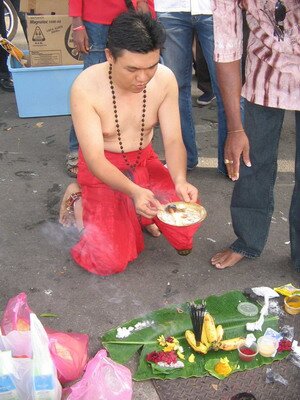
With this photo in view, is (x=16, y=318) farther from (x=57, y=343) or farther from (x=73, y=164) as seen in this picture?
(x=73, y=164)

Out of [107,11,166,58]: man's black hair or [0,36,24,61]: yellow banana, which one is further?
[0,36,24,61]: yellow banana

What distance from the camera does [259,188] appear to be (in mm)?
2484

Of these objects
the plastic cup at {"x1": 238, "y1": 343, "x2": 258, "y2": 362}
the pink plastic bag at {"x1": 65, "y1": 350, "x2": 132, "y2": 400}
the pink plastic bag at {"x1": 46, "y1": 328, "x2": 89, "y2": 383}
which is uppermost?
the pink plastic bag at {"x1": 65, "y1": 350, "x2": 132, "y2": 400}

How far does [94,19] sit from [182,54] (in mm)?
614

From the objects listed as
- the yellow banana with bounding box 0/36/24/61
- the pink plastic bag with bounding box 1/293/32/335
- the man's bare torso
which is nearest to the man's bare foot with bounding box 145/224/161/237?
the man's bare torso

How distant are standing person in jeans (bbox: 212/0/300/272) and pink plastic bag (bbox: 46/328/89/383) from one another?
100 cm

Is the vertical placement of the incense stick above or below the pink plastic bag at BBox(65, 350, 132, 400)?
below

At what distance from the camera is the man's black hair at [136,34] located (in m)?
2.15

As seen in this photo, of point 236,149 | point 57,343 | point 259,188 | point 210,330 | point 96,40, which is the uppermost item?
point 96,40

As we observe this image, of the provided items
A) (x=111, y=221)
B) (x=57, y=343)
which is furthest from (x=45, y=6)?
(x=57, y=343)

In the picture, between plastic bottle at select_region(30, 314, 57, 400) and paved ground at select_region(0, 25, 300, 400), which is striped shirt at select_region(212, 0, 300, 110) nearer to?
paved ground at select_region(0, 25, 300, 400)

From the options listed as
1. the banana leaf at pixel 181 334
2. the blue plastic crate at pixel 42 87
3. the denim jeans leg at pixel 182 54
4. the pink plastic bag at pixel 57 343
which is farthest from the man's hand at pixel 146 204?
the blue plastic crate at pixel 42 87

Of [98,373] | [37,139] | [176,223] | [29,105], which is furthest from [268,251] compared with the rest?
[29,105]

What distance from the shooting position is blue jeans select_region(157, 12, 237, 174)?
318 cm
